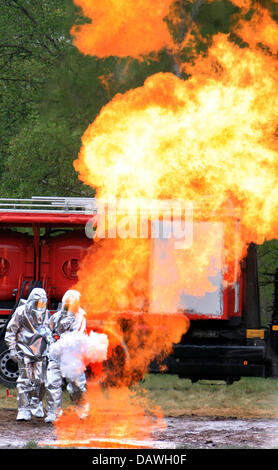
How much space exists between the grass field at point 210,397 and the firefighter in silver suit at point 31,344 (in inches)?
50.2

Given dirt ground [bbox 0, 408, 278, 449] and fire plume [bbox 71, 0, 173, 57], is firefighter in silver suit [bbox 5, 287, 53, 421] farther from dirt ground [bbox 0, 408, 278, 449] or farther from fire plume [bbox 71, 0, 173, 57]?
fire plume [bbox 71, 0, 173, 57]

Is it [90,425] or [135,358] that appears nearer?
[90,425]

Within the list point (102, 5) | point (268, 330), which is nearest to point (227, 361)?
point (268, 330)

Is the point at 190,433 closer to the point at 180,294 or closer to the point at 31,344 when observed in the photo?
the point at 31,344

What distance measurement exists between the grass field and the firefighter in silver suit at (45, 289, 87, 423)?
1367 millimetres

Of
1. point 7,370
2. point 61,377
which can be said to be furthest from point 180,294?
point 7,370

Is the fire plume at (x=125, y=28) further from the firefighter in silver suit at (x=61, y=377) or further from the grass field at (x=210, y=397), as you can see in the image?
the firefighter in silver suit at (x=61, y=377)

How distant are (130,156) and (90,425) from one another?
469cm

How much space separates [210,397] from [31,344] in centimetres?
365

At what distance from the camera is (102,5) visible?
776 inches

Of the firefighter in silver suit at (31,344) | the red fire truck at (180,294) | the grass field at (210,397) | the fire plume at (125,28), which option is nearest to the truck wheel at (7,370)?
the red fire truck at (180,294)

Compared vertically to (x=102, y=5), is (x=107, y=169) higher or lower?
lower

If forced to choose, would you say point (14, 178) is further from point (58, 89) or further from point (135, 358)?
point (135, 358)

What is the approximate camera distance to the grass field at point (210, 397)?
14430mm
